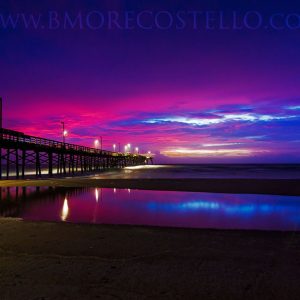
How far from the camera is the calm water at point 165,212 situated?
433 inches

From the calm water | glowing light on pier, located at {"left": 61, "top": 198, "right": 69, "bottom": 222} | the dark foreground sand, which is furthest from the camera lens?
glowing light on pier, located at {"left": 61, "top": 198, "right": 69, "bottom": 222}

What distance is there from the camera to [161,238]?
7.96m

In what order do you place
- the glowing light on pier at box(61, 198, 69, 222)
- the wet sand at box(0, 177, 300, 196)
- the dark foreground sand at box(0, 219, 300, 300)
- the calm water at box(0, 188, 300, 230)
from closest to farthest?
the dark foreground sand at box(0, 219, 300, 300), the calm water at box(0, 188, 300, 230), the glowing light on pier at box(61, 198, 69, 222), the wet sand at box(0, 177, 300, 196)

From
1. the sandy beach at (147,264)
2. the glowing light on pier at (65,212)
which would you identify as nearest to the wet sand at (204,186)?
the glowing light on pier at (65,212)

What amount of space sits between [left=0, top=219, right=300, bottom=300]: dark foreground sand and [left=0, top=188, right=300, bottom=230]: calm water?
2.25 m

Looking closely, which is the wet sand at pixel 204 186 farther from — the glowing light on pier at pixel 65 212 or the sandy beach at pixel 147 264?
the sandy beach at pixel 147 264

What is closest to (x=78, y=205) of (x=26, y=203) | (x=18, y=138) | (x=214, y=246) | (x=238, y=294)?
(x=26, y=203)

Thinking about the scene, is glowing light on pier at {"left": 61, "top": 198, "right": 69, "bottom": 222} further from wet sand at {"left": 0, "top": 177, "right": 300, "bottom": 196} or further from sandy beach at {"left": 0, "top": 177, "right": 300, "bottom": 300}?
wet sand at {"left": 0, "top": 177, "right": 300, "bottom": 196}

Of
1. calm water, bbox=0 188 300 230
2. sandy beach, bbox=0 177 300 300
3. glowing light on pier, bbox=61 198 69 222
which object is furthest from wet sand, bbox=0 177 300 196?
sandy beach, bbox=0 177 300 300

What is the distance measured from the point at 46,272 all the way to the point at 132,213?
761 centimetres

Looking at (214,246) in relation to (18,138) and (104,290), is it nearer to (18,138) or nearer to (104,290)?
(104,290)

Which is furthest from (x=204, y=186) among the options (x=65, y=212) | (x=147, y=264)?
(x=147, y=264)

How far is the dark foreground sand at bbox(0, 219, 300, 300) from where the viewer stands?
181 inches

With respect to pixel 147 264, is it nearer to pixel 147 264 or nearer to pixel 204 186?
pixel 147 264
